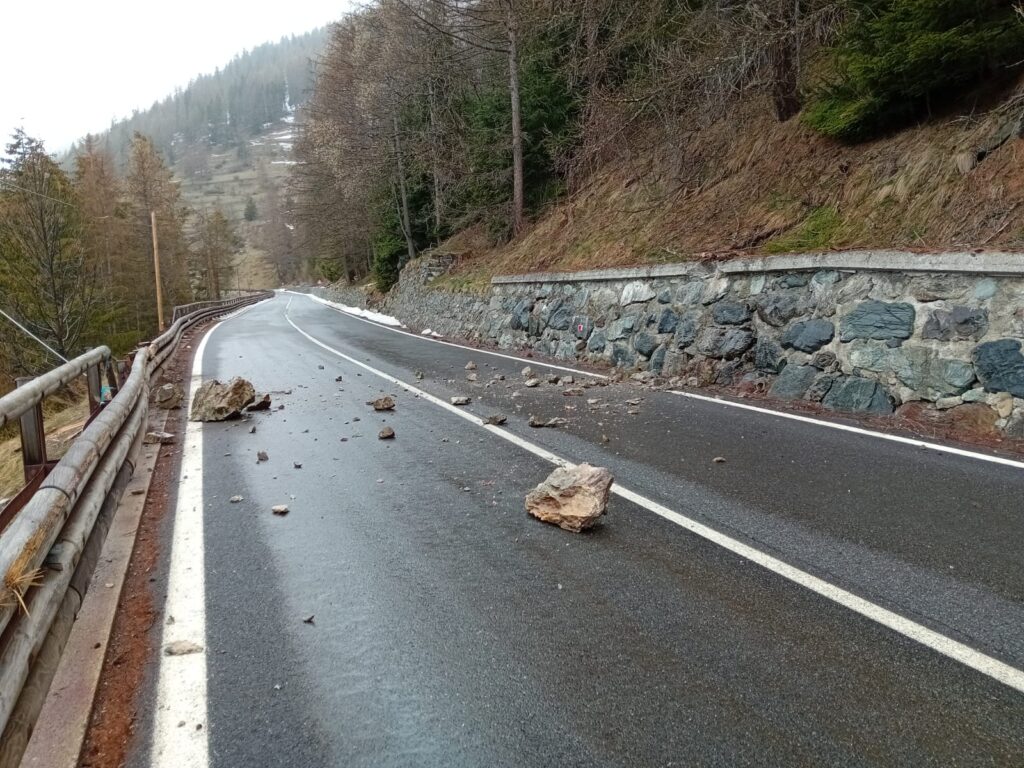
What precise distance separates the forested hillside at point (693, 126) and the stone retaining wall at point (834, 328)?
824 mm

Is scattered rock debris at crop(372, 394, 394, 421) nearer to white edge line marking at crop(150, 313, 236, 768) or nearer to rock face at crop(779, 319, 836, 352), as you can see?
white edge line marking at crop(150, 313, 236, 768)

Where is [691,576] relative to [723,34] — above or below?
below

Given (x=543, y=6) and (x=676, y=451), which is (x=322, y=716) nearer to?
(x=676, y=451)

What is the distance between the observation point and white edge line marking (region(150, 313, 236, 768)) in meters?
2.30

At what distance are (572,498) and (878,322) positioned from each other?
5114 mm

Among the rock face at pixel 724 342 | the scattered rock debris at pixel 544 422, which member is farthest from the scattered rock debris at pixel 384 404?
the rock face at pixel 724 342

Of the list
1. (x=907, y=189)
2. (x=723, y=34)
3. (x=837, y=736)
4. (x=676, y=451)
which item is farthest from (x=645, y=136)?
(x=837, y=736)

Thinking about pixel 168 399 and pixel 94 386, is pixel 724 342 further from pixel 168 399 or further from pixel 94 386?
pixel 168 399

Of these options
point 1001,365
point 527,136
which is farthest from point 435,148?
point 1001,365

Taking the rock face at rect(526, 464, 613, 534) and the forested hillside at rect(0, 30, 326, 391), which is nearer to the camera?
the rock face at rect(526, 464, 613, 534)

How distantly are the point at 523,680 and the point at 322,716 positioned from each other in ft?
2.69

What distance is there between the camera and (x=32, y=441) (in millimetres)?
4043

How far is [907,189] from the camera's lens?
346 inches

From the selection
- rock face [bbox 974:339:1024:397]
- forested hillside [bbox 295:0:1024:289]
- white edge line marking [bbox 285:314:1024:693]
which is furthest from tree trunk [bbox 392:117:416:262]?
white edge line marking [bbox 285:314:1024:693]
